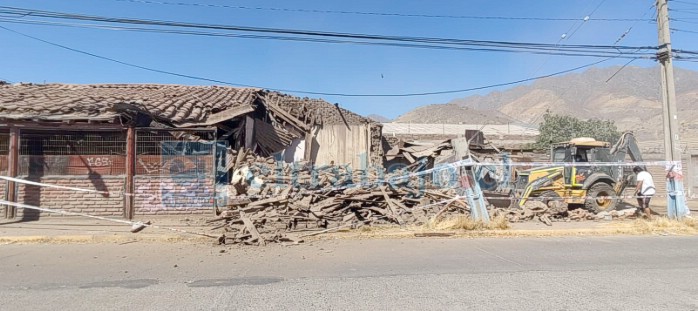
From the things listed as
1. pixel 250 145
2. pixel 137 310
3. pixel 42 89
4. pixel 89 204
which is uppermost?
pixel 42 89

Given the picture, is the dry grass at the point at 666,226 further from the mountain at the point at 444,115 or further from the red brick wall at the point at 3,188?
the mountain at the point at 444,115

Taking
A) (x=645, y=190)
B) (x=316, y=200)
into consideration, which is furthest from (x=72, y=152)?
(x=645, y=190)

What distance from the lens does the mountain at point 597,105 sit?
67125 mm

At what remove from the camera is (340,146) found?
1734 centimetres

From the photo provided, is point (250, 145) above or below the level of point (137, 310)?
above

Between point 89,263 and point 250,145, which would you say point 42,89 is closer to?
point 250,145

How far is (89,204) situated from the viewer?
1123cm

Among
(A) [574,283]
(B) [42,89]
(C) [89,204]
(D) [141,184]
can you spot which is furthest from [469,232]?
(B) [42,89]

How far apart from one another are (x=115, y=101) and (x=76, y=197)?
3017mm

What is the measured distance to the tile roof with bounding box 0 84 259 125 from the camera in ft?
36.6

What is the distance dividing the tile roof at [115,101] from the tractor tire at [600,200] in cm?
1118

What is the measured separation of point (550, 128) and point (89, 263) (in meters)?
30.1

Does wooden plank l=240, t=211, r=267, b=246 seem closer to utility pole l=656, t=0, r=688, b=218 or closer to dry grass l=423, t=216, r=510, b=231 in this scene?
dry grass l=423, t=216, r=510, b=231

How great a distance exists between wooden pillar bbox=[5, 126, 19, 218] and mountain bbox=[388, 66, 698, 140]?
50588 mm
